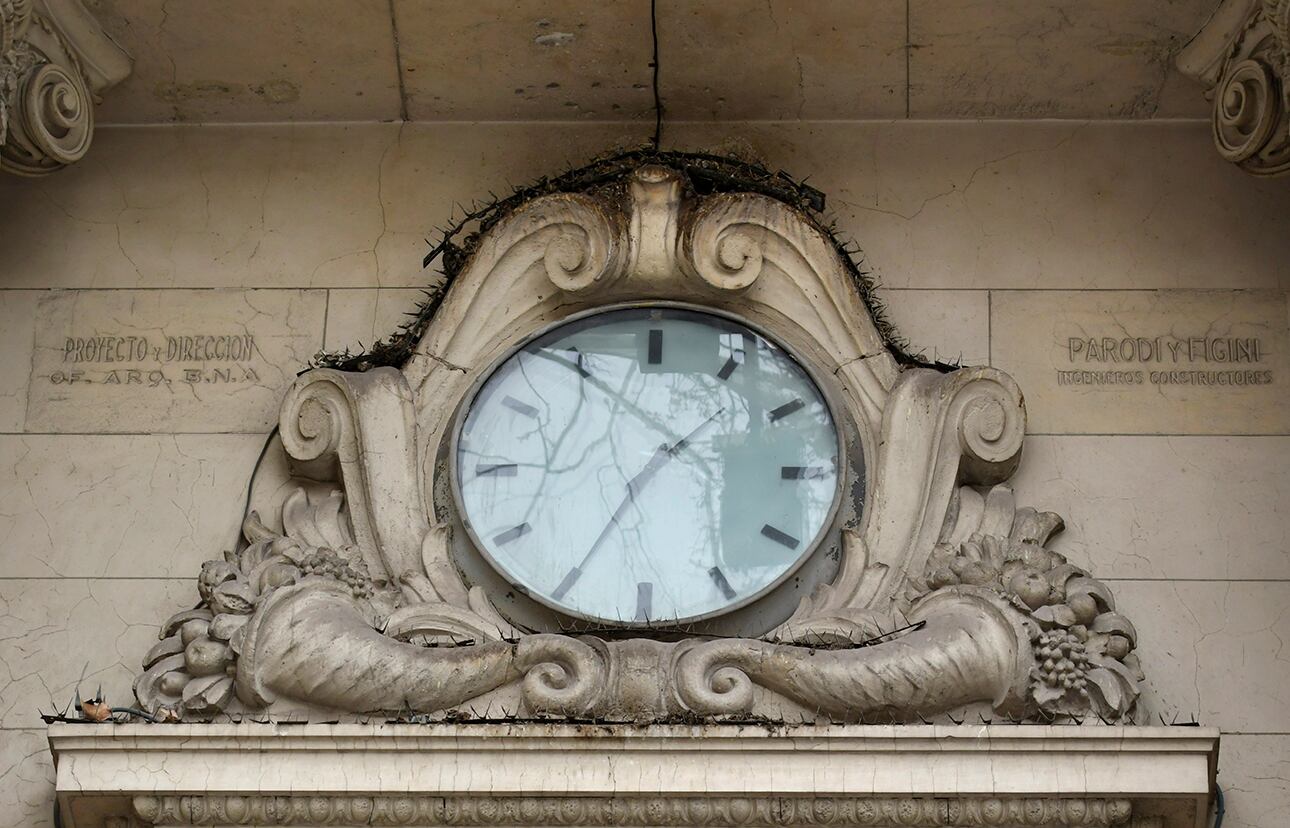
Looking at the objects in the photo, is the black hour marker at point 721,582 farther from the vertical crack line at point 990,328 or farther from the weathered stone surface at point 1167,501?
the vertical crack line at point 990,328

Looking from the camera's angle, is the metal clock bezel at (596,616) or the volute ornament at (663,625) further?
the metal clock bezel at (596,616)

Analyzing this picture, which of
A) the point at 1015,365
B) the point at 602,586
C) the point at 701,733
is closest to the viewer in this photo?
the point at 701,733

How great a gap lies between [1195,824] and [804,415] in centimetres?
144

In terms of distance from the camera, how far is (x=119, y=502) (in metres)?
6.76

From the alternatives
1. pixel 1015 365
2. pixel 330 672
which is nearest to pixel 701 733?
pixel 330 672

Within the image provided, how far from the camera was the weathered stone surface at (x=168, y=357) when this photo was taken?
6.88 m

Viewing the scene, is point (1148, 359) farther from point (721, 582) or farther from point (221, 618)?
point (221, 618)

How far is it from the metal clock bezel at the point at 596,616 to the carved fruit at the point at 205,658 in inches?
25.9

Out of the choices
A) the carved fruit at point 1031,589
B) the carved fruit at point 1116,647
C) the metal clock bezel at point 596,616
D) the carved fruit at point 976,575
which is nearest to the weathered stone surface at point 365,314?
the metal clock bezel at point 596,616

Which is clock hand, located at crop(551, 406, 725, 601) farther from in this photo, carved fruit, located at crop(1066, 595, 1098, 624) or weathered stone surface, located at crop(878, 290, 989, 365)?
carved fruit, located at crop(1066, 595, 1098, 624)

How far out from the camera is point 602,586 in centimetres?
645

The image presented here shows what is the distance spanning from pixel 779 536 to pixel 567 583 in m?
0.54

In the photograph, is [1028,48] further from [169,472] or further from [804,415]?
[169,472]

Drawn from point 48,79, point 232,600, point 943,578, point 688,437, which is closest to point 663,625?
point 688,437
